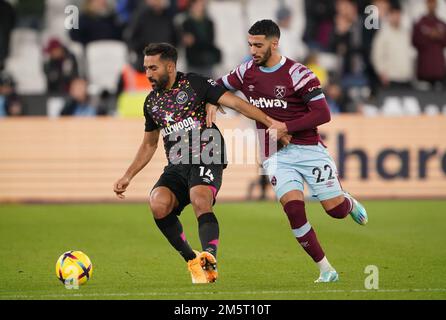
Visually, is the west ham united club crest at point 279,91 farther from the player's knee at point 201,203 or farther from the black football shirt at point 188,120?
the player's knee at point 201,203

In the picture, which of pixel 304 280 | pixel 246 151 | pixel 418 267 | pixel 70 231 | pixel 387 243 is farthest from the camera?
pixel 246 151

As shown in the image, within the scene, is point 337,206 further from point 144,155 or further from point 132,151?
point 132,151

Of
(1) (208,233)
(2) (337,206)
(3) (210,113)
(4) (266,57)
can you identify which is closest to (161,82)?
(3) (210,113)

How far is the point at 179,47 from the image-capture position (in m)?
20.8

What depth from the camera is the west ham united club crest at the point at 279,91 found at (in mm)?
9609

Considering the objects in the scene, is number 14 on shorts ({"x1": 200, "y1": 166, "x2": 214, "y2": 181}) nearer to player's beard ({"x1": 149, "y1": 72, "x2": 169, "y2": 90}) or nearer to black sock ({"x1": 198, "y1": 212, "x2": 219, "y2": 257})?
black sock ({"x1": 198, "y1": 212, "x2": 219, "y2": 257})

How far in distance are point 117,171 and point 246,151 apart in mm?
2395

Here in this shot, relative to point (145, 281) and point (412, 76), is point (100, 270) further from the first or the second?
point (412, 76)

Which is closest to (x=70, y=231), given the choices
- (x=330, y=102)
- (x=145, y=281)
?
(x=145, y=281)

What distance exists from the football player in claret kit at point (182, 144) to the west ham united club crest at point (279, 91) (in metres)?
0.33

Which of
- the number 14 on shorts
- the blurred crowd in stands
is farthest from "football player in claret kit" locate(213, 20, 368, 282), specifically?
the blurred crowd in stands

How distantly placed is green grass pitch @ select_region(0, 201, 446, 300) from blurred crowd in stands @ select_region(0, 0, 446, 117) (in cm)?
247

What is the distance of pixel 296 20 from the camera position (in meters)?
21.8

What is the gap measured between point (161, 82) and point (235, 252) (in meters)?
3.14
